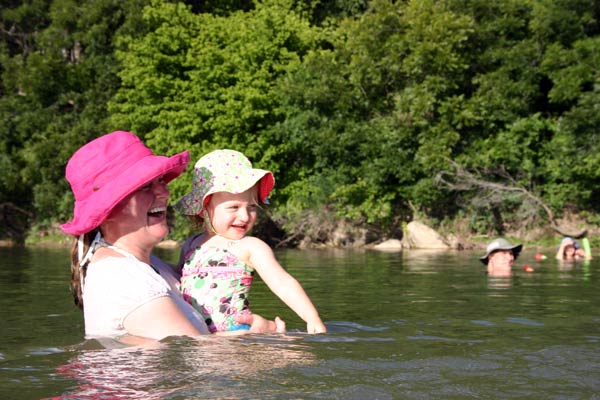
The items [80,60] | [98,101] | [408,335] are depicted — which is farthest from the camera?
[80,60]

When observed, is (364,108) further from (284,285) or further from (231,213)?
(284,285)

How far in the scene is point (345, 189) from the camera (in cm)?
3045

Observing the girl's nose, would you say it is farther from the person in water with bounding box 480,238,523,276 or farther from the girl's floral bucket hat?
the person in water with bounding box 480,238,523,276

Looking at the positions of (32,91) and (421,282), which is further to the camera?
(32,91)

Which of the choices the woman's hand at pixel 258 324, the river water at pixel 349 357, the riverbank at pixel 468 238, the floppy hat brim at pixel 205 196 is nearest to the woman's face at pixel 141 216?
the river water at pixel 349 357

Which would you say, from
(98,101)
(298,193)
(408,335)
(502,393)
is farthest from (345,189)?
(502,393)

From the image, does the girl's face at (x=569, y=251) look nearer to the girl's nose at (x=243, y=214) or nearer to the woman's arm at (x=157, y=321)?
the girl's nose at (x=243, y=214)

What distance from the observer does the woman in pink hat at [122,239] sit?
442 centimetres

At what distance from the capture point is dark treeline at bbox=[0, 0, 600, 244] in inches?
1153

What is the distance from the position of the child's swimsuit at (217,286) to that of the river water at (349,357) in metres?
0.22

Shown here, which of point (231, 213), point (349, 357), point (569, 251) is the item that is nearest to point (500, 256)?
point (569, 251)

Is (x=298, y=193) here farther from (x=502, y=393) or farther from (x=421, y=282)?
(x=502, y=393)

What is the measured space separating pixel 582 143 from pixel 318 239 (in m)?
9.68

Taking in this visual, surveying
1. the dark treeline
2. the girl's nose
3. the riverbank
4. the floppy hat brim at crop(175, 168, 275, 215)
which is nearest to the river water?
the girl's nose
